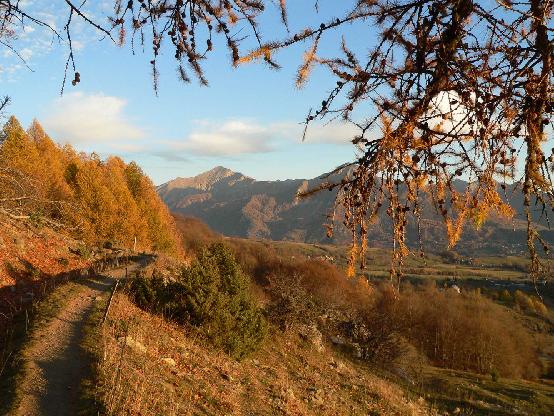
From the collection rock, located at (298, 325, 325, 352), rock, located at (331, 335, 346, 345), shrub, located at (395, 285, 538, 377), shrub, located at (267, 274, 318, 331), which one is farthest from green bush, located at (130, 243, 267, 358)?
shrub, located at (395, 285, 538, 377)

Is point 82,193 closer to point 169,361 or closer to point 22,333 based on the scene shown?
point 22,333

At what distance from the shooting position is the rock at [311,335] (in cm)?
2336

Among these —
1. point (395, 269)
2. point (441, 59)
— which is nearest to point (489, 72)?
point (441, 59)

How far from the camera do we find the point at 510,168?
2.81 m

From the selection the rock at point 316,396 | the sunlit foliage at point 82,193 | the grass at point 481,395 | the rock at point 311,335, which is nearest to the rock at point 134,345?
the rock at point 316,396

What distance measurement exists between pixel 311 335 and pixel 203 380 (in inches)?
523

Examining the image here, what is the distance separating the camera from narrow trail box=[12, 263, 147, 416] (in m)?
7.78

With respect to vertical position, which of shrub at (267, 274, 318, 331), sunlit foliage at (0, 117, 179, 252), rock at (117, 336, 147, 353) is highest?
sunlit foliage at (0, 117, 179, 252)

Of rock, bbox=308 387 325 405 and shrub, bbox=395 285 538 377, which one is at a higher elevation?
rock, bbox=308 387 325 405

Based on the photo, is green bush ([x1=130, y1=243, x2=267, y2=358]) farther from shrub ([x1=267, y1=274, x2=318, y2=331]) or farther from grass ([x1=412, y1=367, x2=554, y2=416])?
grass ([x1=412, y1=367, x2=554, y2=416])

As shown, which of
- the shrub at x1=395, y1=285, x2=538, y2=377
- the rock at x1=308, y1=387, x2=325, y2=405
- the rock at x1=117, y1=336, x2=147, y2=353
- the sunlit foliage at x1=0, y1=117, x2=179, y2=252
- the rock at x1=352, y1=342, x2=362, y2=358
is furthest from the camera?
the shrub at x1=395, y1=285, x2=538, y2=377

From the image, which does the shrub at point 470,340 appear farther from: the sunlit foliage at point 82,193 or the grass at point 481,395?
the sunlit foliage at point 82,193

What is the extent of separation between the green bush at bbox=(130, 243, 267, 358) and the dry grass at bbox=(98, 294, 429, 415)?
62cm

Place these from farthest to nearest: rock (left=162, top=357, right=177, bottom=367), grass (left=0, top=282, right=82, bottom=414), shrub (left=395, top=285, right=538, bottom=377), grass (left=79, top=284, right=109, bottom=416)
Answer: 1. shrub (left=395, top=285, right=538, bottom=377)
2. rock (left=162, top=357, right=177, bottom=367)
3. grass (left=0, top=282, right=82, bottom=414)
4. grass (left=79, top=284, right=109, bottom=416)
